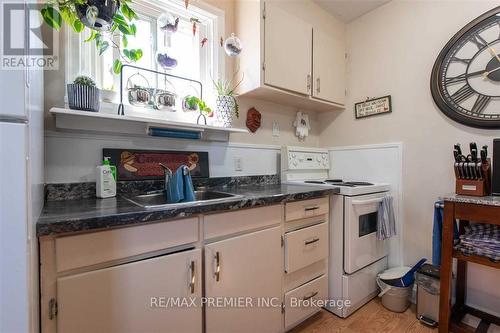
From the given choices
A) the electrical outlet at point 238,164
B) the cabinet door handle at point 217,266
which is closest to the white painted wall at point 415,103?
the electrical outlet at point 238,164

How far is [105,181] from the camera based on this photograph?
4.25 feet

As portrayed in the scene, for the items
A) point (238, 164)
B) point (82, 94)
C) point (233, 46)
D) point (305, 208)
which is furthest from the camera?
point (238, 164)

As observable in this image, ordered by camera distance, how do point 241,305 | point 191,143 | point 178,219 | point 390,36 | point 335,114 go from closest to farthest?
point 178,219 < point 241,305 < point 191,143 < point 390,36 < point 335,114

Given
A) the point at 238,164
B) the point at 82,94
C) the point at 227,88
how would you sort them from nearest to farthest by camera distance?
the point at 82,94 → the point at 227,88 → the point at 238,164

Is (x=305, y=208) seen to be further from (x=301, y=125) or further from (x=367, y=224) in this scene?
(x=301, y=125)

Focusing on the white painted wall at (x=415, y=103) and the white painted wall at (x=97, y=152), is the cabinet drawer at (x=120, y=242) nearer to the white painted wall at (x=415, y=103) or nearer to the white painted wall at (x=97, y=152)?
the white painted wall at (x=97, y=152)

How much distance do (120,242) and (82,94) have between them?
822mm

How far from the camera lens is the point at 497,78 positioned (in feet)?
4.99

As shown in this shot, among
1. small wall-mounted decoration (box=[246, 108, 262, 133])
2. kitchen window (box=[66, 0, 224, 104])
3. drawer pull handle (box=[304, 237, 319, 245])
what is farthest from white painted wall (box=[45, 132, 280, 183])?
drawer pull handle (box=[304, 237, 319, 245])

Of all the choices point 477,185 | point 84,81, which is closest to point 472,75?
point 477,185

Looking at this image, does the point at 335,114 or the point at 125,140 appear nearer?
the point at 125,140

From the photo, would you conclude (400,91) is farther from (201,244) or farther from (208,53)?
(201,244)

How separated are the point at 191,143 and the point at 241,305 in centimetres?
109

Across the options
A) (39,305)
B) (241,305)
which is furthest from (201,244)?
(39,305)
